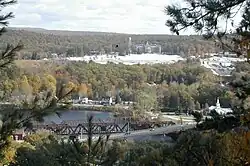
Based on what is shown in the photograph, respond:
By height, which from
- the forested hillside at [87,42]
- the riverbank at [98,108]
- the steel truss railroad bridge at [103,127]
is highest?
the forested hillside at [87,42]

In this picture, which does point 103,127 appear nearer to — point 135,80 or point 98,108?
point 98,108

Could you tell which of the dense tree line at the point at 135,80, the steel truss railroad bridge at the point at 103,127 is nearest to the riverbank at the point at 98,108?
the dense tree line at the point at 135,80

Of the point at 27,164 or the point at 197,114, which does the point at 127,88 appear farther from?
the point at 197,114

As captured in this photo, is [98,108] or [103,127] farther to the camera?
[98,108]

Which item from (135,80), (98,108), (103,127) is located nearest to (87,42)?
(135,80)

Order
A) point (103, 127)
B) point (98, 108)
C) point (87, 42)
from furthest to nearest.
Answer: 1. point (87, 42)
2. point (98, 108)
3. point (103, 127)

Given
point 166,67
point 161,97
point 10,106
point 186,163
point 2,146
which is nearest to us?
point 2,146

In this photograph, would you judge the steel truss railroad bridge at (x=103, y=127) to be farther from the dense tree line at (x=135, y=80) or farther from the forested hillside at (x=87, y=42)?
the forested hillside at (x=87, y=42)

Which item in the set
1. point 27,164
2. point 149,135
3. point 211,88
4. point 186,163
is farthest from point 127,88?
point 186,163

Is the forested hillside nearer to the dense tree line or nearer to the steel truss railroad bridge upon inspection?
the dense tree line

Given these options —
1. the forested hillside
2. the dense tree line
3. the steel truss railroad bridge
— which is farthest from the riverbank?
the forested hillside

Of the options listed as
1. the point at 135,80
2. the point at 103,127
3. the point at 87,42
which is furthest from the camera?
the point at 87,42
